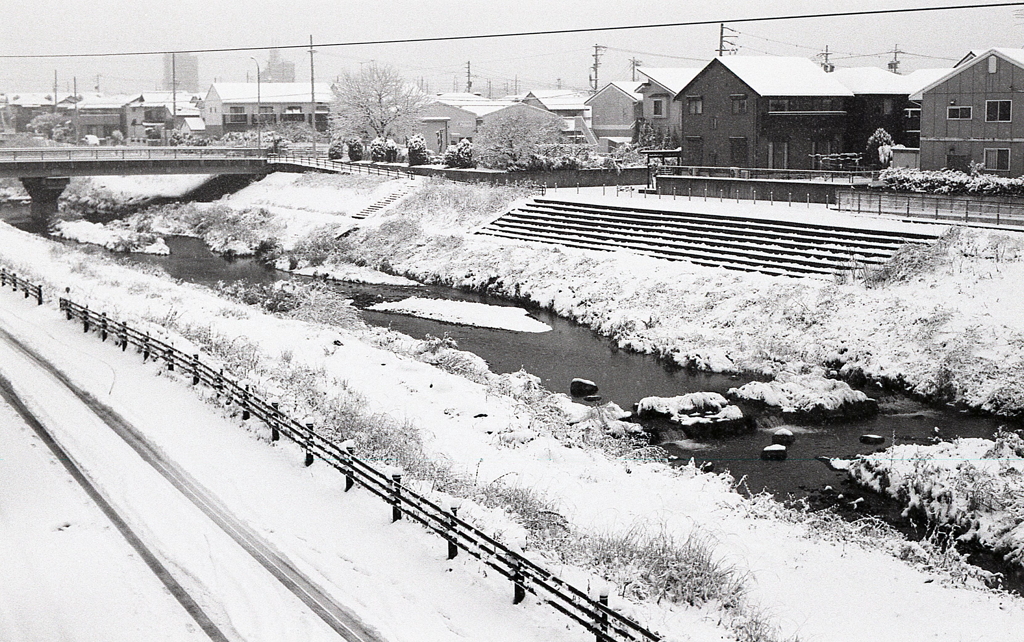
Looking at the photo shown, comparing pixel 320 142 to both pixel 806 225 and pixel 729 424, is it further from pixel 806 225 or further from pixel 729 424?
pixel 729 424

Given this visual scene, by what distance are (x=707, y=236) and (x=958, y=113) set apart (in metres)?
13.2

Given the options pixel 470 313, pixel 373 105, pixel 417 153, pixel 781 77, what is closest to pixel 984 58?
pixel 781 77

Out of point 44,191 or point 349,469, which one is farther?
point 44,191

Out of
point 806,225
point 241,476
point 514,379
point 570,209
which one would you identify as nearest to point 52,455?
point 241,476

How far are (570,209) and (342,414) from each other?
87.6ft

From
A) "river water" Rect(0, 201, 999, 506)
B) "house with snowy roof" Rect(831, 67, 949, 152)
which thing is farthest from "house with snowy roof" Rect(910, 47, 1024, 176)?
"river water" Rect(0, 201, 999, 506)

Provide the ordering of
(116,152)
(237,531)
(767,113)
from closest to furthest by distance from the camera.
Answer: (237,531), (767,113), (116,152)

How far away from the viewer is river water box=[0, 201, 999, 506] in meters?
17.9

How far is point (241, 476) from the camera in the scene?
1438 centimetres

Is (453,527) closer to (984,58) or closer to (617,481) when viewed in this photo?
(617,481)

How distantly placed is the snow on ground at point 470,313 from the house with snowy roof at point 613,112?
1749 inches

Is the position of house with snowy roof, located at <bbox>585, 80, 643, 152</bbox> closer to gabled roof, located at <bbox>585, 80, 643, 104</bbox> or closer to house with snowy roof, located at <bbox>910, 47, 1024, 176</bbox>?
gabled roof, located at <bbox>585, 80, 643, 104</bbox>

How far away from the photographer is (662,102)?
61188 mm

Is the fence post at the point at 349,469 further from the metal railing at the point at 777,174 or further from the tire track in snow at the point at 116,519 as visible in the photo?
the metal railing at the point at 777,174
